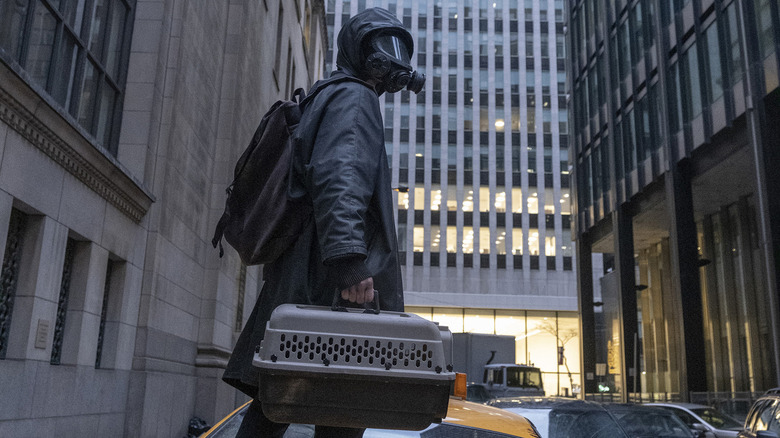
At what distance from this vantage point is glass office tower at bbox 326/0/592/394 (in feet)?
193

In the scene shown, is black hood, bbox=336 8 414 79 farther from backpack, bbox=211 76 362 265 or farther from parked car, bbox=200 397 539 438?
parked car, bbox=200 397 539 438

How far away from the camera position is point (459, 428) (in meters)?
3.94

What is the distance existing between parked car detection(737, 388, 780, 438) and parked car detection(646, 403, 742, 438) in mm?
5569

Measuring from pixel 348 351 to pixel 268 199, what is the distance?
29.3 inches

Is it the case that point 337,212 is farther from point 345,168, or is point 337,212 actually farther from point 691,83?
point 691,83

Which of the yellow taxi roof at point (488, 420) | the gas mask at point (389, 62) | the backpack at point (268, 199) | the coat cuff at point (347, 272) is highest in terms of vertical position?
the gas mask at point (389, 62)

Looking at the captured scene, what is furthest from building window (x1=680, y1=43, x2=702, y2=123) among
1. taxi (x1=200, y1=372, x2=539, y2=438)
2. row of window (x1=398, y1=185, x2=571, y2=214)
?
row of window (x1=398, y1=185, x2=571, y2=214)

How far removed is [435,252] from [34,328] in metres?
52.0

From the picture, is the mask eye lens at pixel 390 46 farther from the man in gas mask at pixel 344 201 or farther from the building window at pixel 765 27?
the building window at pixel 765 27

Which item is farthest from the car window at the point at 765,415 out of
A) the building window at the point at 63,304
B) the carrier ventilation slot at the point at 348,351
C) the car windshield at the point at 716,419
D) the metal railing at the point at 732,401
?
the metal railing at the point at 732,401

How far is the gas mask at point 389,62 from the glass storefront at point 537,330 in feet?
183

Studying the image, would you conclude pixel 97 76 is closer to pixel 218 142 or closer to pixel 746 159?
pixel 218 142

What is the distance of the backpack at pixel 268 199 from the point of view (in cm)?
255

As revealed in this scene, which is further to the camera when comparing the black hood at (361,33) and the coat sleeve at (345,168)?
the black hood at (361,33)
